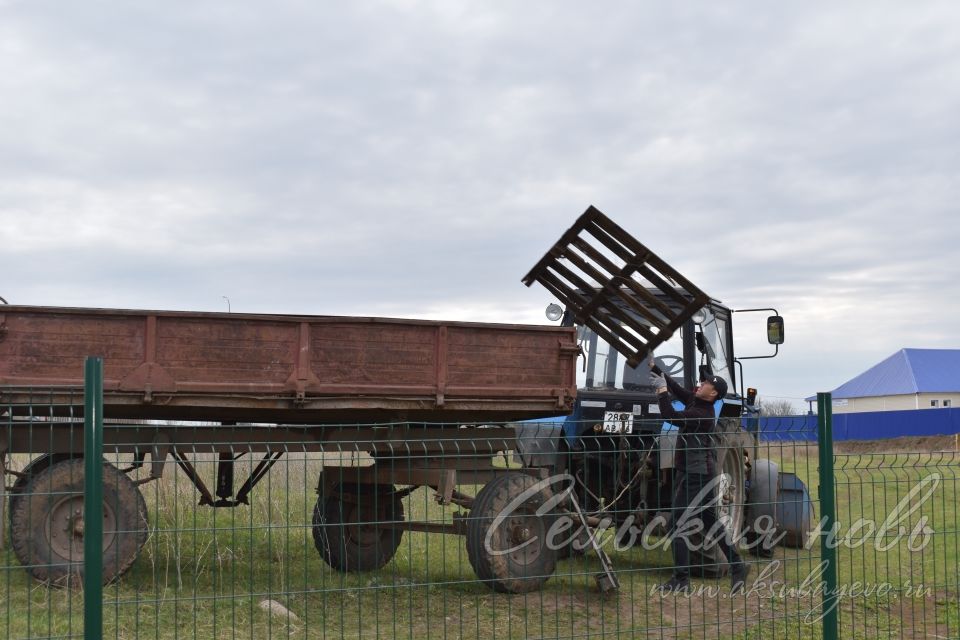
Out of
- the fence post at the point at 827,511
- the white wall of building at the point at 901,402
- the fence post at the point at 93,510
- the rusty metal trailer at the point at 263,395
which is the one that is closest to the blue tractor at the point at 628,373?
the rusty metal trailer at the point at 263,395

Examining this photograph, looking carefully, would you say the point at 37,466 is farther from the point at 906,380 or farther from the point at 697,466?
the point at 906,380

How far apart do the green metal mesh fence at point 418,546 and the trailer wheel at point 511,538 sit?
14mm

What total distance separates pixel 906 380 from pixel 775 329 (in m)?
49.8

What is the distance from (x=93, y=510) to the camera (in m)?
3.81

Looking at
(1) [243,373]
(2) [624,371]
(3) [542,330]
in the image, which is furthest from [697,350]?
(1) [243,373]

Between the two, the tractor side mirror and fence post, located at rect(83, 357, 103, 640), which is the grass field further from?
the tractor side mirror

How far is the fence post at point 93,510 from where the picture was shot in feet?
12.5

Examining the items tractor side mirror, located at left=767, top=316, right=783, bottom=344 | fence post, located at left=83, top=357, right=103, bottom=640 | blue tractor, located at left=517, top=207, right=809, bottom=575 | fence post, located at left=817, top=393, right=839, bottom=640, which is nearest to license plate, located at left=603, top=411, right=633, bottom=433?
blue tractor, located at left=517, top=207, right=809, bottom=575

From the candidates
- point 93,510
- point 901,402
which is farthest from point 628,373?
point 901,402

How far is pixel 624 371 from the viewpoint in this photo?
31.2 ft

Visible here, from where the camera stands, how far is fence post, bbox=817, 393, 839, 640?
203 inches

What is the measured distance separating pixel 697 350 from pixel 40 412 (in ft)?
19.6

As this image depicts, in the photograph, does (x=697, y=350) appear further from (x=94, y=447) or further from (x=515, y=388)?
(x=94, y=447)

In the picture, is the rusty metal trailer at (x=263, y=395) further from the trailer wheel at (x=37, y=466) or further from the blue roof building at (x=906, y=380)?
the blue roof building at (x=906, y=380)
